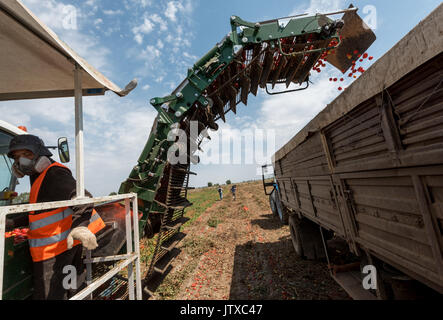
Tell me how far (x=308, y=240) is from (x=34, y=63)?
242 inches

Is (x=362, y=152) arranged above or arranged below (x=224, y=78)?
below

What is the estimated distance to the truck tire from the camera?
4.45m

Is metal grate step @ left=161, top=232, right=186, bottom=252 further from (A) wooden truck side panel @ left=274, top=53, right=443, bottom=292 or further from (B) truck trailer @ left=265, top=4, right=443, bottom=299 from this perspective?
(A) wooden truck side panel @ left=274, top=53, right=443, bottom=292

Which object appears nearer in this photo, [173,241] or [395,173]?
[395,173]

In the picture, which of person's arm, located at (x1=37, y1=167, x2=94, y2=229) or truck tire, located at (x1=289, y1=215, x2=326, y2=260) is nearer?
person's arm, located at (x1=37, y1=167, x2=94, y2=229)

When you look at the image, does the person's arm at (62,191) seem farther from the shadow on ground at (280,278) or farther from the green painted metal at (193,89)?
the shadow on ground at (280,278)

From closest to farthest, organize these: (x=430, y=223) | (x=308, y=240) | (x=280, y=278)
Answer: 1. (x=430, y=223)
2. (x=280, y=278)
3. (x=308, y=240)

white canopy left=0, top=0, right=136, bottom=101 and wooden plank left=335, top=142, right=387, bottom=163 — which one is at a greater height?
white canopy left=0, top=0, right=136, bottom=101

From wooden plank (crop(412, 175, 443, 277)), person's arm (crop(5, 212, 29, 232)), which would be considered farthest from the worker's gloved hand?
wooden plank (crop(412, 175, 443, 277))

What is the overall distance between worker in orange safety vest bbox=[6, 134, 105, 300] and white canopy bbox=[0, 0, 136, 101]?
3.25 feet

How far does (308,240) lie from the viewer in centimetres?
456

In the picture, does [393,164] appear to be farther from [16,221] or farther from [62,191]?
[16,221]

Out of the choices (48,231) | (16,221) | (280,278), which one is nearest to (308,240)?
(280,278)

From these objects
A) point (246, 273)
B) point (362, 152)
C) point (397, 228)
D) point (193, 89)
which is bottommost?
point (246, 273)
